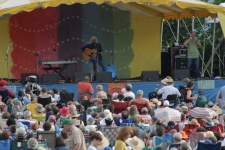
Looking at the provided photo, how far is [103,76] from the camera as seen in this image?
2158cm

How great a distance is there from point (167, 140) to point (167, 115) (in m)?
2.08

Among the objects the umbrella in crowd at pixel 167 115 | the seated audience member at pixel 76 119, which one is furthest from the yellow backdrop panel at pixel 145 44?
the seated audience member at pixel 76 119

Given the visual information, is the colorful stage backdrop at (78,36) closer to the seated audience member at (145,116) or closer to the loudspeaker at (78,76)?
the loudspeaker at (78,76)

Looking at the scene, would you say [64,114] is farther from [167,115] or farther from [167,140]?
[167,140]

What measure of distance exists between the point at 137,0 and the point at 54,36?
4.27 meters

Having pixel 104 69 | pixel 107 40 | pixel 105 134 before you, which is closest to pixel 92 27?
pixel 107 40

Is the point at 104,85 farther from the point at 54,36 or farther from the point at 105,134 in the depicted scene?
the point at 105,134

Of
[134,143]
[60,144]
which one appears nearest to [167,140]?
[134,143]

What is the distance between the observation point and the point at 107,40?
25.2 m

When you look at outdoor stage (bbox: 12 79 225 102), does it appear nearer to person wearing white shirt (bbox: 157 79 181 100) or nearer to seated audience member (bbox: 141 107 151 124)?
person wearing white shirt (bbox: 157 79 181 100)

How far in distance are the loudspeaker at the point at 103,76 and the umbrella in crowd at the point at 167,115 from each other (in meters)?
6.47

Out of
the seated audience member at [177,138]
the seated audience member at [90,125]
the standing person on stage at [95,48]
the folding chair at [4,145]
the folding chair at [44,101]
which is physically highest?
the standing person on stage at [95,48]

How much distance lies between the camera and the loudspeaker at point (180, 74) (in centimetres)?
2205

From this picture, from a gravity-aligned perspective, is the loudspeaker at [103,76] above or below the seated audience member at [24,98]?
above
